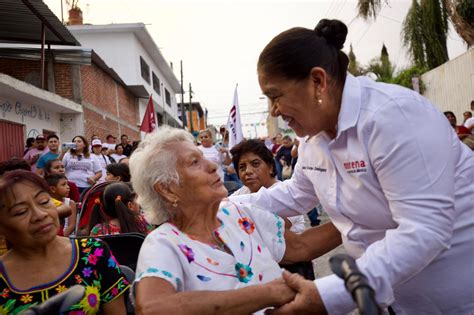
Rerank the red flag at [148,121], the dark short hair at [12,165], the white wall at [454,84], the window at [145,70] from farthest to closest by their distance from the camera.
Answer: the window at [145,70]
the white wall at [454,84]
the red flag at [148,121]
the dark short hair at [12,165]

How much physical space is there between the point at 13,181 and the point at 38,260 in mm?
392

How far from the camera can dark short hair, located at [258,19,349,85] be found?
65.9 inches

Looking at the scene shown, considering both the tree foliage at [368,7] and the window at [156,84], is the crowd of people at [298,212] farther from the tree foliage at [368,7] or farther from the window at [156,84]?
the window at [156,84]

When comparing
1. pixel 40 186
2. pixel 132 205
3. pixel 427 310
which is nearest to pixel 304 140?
pixel 427 310

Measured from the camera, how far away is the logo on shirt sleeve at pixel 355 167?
1671mm

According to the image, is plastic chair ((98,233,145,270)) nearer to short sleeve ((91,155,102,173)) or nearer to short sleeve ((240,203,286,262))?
short sleeve ((240,203,286,262))

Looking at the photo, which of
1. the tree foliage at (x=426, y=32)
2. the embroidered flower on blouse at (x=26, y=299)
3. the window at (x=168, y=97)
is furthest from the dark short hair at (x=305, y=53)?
the window at (x=168, y=97)

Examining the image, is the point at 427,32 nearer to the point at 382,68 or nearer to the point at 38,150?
the point at 382,68

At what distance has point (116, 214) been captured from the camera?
394cm

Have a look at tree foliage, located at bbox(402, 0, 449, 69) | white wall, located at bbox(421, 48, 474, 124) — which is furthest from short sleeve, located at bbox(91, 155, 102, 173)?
tree foliage, located at bbox(402, 0, 449, 69)

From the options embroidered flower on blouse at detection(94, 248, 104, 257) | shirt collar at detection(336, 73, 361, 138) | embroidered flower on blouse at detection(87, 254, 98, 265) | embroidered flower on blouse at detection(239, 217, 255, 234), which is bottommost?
embroidered flower on blouse at detection(87, 254, 98, 265)

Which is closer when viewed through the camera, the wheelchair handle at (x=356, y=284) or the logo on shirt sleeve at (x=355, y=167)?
the wheelchair handle at (x=356, y=284)

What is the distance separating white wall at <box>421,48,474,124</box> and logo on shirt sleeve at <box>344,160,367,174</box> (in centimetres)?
1335

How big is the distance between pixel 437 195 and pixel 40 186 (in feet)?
5.91
